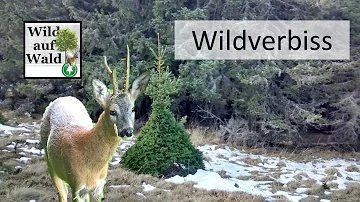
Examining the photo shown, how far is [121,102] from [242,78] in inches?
310

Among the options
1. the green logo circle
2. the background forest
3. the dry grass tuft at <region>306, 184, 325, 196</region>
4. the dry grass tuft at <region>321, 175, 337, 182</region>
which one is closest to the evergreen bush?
the dry grass tuft at <region>306, 184, 325, 196</region>

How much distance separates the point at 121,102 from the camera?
2.72 meters

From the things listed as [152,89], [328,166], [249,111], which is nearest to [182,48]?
[249,111]

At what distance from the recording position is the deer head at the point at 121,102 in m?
2.67

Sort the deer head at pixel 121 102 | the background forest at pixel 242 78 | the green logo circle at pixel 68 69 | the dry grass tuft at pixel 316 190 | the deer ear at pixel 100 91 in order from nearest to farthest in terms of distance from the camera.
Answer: the deer head at pixel 121 102 < the deer ear at pixel 100 91 < the dry grass tuft at pixel 316 190 < the green logo circle at pixel 68 69 < the background forest at pixel 242 78

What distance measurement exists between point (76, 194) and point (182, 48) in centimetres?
815

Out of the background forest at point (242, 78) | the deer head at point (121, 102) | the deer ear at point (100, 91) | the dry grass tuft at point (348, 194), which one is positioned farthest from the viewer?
the background forest at point (242, 78)

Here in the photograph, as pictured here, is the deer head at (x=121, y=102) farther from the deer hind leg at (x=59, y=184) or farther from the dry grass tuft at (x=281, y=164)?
the dry grass tuft at (x=281, y=164)

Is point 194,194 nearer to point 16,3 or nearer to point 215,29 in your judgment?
point 215,29

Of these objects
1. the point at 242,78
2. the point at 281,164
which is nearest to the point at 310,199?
the point at 281,164

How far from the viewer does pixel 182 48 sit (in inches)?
428

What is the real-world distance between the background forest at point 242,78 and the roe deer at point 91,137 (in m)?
6.42

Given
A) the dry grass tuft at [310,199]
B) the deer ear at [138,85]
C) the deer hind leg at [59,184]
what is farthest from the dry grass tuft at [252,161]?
the deer ear at [138,85]

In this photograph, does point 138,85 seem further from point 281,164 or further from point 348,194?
point 281,164
